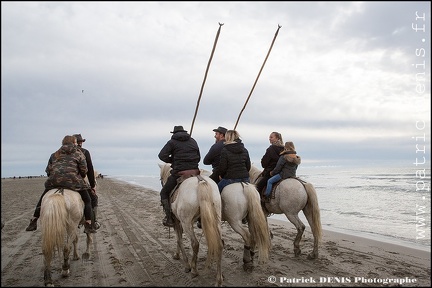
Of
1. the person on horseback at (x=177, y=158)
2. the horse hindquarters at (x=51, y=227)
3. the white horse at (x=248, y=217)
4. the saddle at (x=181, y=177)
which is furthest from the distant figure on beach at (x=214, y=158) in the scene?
the horse hindquarters at (x=51, y=227)

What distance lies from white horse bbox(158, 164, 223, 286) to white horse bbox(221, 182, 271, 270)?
0.47 m

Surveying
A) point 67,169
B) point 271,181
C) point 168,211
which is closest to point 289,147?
point 271,181

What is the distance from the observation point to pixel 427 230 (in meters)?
10.8

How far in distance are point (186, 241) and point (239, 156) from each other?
3.85m

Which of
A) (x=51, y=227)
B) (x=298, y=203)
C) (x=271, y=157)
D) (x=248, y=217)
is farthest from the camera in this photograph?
(x=271, y=157)

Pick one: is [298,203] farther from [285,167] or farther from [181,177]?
[181,177]

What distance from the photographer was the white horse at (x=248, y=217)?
624cm

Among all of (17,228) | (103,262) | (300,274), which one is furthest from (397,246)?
(17,228)

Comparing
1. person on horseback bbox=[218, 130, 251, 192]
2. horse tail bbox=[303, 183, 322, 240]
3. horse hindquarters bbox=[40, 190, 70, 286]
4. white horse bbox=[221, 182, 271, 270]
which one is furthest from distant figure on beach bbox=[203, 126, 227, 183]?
horse hindquarters bbox=[40, 190, 70, 286]

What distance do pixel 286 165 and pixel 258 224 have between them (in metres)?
1.94

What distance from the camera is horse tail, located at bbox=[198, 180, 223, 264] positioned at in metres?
5.67

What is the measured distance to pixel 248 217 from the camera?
6.49 metres

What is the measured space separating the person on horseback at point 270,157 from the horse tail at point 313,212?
1.04 meters

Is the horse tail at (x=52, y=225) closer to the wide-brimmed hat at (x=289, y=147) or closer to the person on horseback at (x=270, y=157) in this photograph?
the person on horseback at (x=270, y=157)
